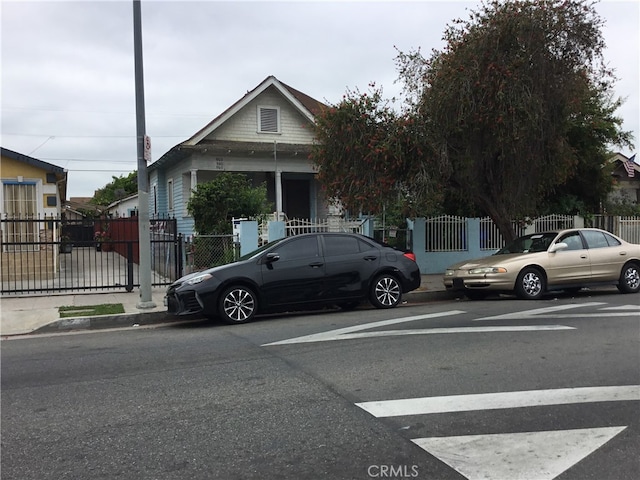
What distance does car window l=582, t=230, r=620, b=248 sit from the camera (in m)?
11.8

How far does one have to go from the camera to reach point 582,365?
19.2 feet

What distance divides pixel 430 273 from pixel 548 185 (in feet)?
13.5

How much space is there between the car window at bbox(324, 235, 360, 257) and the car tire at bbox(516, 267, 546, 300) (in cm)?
357

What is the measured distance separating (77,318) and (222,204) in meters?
6.79

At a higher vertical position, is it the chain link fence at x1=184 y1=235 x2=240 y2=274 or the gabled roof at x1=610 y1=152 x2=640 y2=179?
the gabled roof at x1=610 y1=152 x2=640 y2=179

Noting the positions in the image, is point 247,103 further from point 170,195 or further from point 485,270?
point 485,270

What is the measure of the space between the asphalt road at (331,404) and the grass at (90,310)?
156cm

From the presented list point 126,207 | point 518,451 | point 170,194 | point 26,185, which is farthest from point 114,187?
point 518,451

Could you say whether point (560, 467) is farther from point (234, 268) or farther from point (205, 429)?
point (234, 268)

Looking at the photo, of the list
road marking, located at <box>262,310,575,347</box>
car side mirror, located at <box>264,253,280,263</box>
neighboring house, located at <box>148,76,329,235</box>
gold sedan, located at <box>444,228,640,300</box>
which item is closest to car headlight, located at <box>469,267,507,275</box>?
gold sedan, located at <box>444,228,640,300</box>

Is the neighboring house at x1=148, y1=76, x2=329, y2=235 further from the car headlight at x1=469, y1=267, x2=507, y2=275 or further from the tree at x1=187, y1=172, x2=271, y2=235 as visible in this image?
the car headlight at x1=469, y1=267, x2=507, y2=275

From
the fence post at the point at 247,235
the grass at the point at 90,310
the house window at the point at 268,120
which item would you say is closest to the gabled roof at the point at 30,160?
the fence post at the point at 247,235

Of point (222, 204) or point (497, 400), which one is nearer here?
point (497, 400)

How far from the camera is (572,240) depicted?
1166cm
